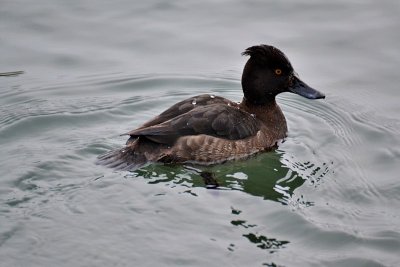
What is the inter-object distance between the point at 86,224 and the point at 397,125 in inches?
169

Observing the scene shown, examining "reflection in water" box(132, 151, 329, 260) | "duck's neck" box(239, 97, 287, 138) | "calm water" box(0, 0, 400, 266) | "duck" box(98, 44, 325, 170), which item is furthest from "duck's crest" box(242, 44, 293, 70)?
"reflection in water" box(132, 151, 329, 260)

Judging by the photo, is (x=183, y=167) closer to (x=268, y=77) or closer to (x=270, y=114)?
(x=270, y=114)

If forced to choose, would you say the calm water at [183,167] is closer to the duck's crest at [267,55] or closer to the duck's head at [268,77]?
the duck's head at [268,77]

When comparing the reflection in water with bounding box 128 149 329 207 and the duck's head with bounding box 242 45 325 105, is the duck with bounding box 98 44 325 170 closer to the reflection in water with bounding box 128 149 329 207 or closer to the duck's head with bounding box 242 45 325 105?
the duck's head with bounding box 242 45 325 105

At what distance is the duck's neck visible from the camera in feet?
31.4

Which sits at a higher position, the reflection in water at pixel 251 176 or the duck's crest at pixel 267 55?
the duck's crest at pixel 267 55

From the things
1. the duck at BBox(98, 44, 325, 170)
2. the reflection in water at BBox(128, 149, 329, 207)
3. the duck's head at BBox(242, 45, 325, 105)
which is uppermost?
the duck's head at BBox(242, 45, 325, 105)

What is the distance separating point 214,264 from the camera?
6.87 m

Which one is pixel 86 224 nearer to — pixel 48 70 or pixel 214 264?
pixel 214 264

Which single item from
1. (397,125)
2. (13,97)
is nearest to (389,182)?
(397,125)

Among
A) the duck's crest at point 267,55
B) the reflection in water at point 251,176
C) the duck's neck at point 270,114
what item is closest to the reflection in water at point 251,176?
the reflection in water at point 251,176

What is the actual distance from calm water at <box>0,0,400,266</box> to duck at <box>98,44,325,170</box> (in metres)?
0.16

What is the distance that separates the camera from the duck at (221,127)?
876 cm

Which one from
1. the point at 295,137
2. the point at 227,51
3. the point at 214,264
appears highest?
the point at 227,51
